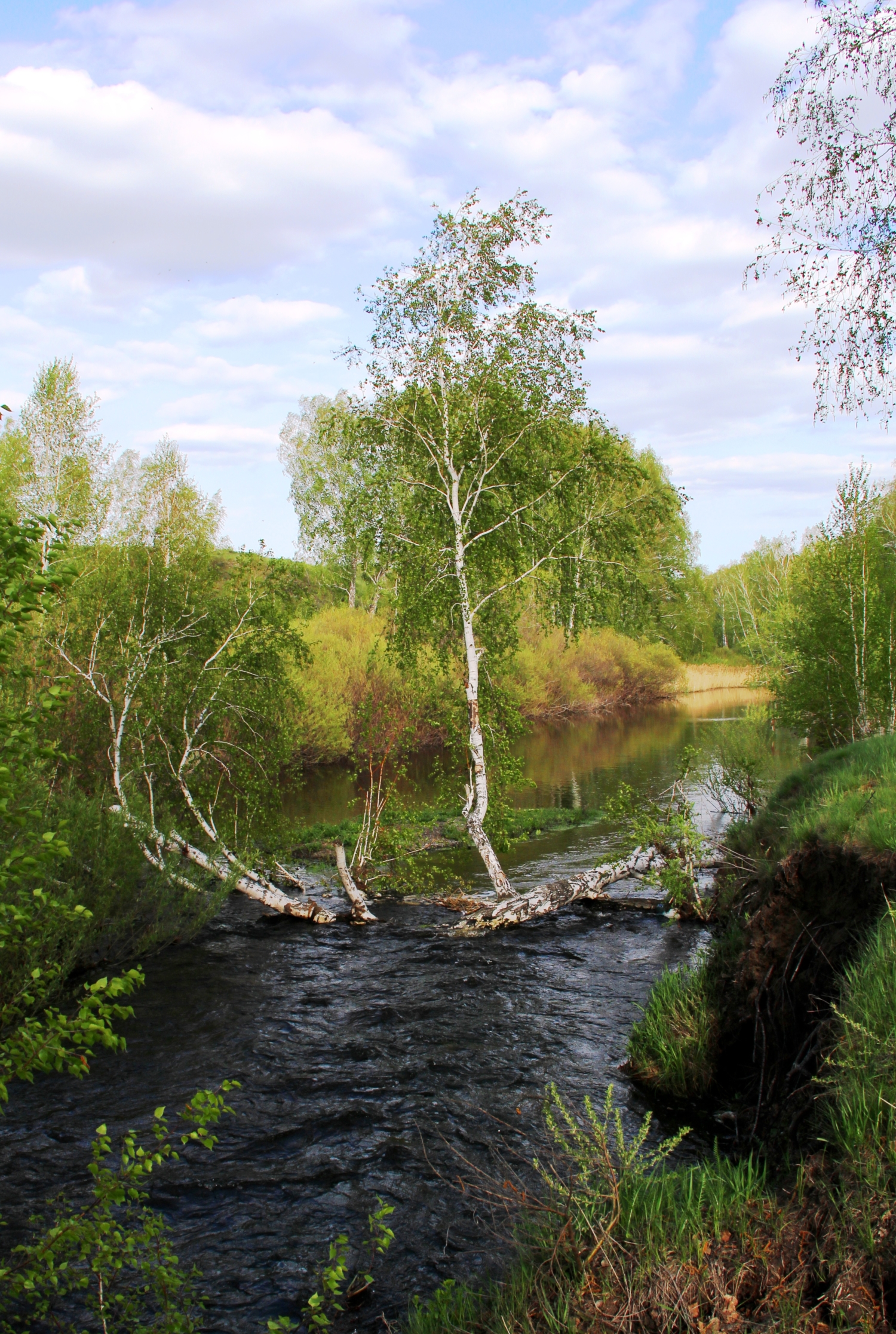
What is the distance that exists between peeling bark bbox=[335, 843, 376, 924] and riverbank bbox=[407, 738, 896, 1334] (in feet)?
19.1

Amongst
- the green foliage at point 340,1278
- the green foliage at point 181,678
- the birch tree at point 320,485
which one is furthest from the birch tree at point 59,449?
the green foliage at point 340,1278

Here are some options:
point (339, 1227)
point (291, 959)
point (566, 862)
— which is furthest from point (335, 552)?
point (339, 1227)

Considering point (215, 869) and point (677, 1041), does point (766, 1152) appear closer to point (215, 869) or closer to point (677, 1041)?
point (677, 1041)

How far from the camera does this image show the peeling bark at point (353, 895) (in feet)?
40.2

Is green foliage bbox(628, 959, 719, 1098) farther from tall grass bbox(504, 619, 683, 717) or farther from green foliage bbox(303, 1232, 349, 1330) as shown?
tall grass bbox(504, 619, 683, 717)

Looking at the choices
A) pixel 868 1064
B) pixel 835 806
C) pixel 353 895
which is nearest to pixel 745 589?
pixel 353 895

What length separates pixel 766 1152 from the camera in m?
5.13

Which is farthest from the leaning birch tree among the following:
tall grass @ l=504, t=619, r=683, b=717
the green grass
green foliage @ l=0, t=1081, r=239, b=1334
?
tall grass @ l=504, t=619, r=683, b=717

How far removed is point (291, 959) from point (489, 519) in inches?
273

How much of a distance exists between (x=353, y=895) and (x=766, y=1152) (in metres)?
7.87

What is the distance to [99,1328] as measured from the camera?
4441 mm

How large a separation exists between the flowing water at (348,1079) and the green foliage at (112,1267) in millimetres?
462

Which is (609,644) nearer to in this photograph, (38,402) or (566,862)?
(38,402)

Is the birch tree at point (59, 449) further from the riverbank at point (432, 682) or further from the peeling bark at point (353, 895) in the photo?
the peeling bark at point (353, 895)
